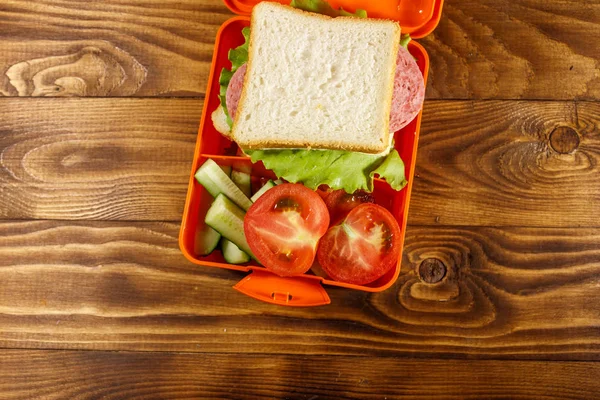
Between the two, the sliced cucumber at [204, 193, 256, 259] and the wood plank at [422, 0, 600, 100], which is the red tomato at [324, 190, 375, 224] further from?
the wood plank at [422, 0, 600, 100]

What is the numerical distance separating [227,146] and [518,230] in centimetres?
71

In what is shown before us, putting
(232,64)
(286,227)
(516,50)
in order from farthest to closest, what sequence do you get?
(516,50), (232,64), (286,227)

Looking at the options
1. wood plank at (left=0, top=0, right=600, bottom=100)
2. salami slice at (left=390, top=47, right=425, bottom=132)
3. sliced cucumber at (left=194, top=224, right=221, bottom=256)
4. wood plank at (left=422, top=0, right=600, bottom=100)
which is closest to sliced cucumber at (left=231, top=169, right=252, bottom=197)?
sliced cucumber at (left=194, top=224, right=221, bottom=256)

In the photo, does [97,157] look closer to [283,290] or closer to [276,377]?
[283,290]

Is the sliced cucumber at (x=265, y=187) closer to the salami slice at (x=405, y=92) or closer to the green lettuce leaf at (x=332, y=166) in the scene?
the green lettuce leaf at (x=332, y=166)

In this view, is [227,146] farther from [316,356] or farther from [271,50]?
[316,356]

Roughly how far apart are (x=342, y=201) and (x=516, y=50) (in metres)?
0.56

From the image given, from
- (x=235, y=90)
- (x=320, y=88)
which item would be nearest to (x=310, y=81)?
(x=320, y=88)

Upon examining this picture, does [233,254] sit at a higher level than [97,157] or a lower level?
lower

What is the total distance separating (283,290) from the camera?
3.51 feet

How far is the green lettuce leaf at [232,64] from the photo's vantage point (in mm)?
1087

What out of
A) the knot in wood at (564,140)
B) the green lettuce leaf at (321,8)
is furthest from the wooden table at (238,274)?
the green lettuce leaf at (321,8)

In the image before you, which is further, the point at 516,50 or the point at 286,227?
the point at 516,50

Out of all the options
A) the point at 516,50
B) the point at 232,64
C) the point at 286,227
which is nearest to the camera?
the point at 286,227
